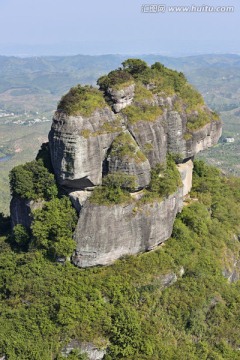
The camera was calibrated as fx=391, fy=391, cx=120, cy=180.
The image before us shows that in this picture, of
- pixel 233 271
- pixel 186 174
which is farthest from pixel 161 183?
pixel 233 271

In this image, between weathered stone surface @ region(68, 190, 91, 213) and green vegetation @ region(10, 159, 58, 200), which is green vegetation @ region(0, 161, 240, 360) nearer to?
weathered stone surface @ region(68, 190, 91, 213)

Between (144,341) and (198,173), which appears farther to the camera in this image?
(198,173)

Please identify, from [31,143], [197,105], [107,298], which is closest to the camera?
[107,298]

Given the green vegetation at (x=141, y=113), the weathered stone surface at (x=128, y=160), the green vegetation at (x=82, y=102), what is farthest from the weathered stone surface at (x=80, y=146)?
the green vegetation at (x=141, y=113)

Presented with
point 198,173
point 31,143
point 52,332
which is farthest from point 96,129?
point 31,143

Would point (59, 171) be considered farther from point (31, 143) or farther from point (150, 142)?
point (31, 143)

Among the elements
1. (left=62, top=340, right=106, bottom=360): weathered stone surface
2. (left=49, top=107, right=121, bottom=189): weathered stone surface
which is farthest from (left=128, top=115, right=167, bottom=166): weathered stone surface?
(left=62, top=340, right=106, bottom=360): weathered stone surface
